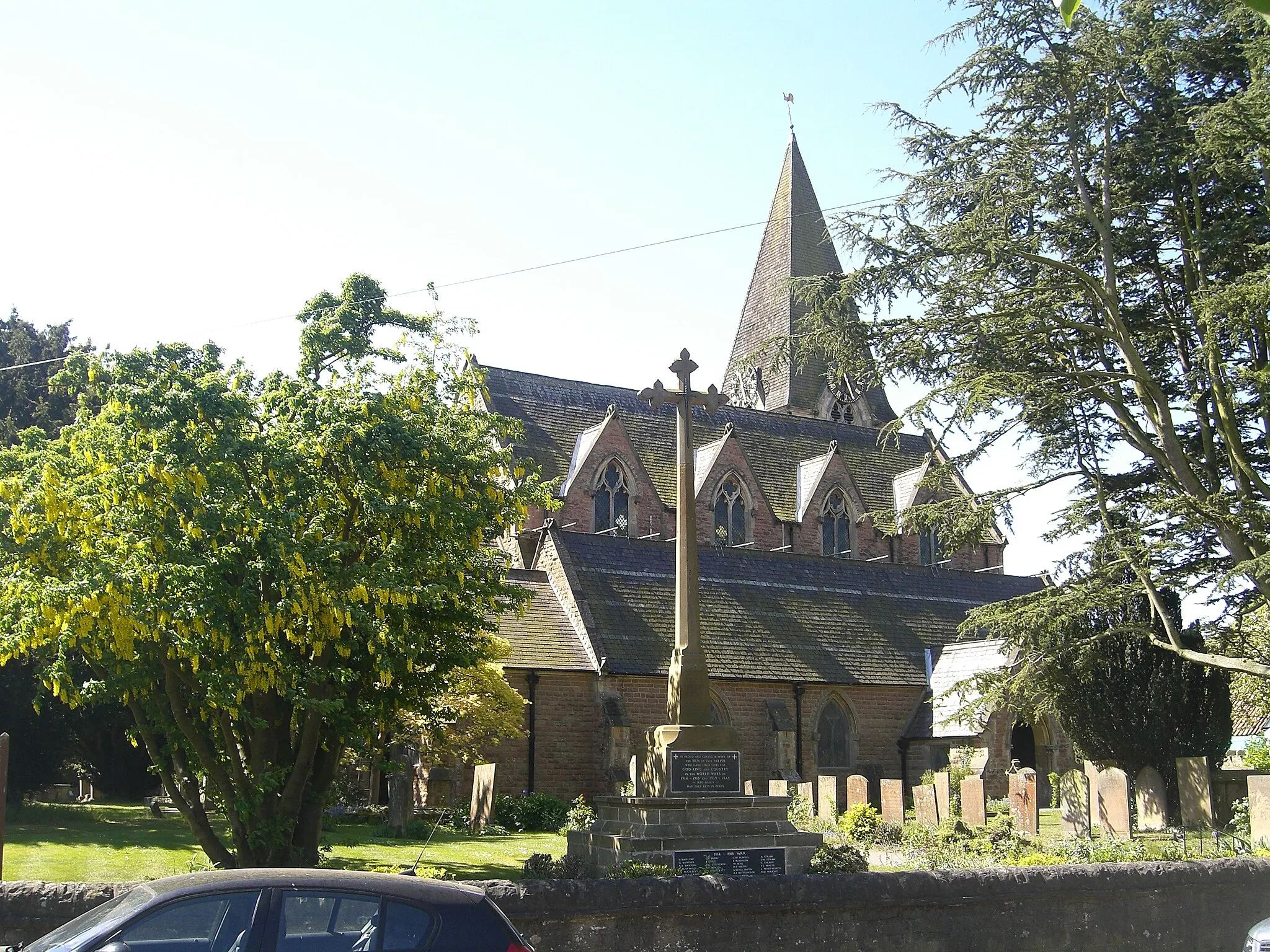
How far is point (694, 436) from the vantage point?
138 feet

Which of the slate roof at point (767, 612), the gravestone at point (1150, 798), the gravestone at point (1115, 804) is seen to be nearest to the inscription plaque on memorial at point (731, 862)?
the gravestone at point (1115, 804)

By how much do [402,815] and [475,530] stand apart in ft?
34.9

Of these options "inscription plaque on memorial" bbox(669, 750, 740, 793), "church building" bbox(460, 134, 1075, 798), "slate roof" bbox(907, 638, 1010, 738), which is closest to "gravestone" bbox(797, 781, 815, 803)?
"church building" bbox(460, 134, 1075, 798)

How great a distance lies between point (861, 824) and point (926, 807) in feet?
5.42

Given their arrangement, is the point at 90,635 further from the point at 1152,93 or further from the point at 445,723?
the point at 1152,93

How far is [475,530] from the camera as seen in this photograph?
1366cm

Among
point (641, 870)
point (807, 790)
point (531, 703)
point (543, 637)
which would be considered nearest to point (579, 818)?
point (531, 703)

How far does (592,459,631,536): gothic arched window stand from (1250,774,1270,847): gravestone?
22406 mm

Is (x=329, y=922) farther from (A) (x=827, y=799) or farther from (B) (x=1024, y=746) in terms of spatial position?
(B) (x=1024, y=746)

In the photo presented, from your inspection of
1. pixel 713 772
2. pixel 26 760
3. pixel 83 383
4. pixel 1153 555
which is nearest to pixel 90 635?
pixel 83 383

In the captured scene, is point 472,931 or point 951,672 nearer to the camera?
point 472,931

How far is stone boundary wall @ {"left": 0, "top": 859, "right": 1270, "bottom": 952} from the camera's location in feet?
29.2

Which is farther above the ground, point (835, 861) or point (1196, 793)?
point (1196, 793)

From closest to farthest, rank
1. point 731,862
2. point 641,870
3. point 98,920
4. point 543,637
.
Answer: point 98,920 → point 641,870 → point 731,862 → point 543,637
